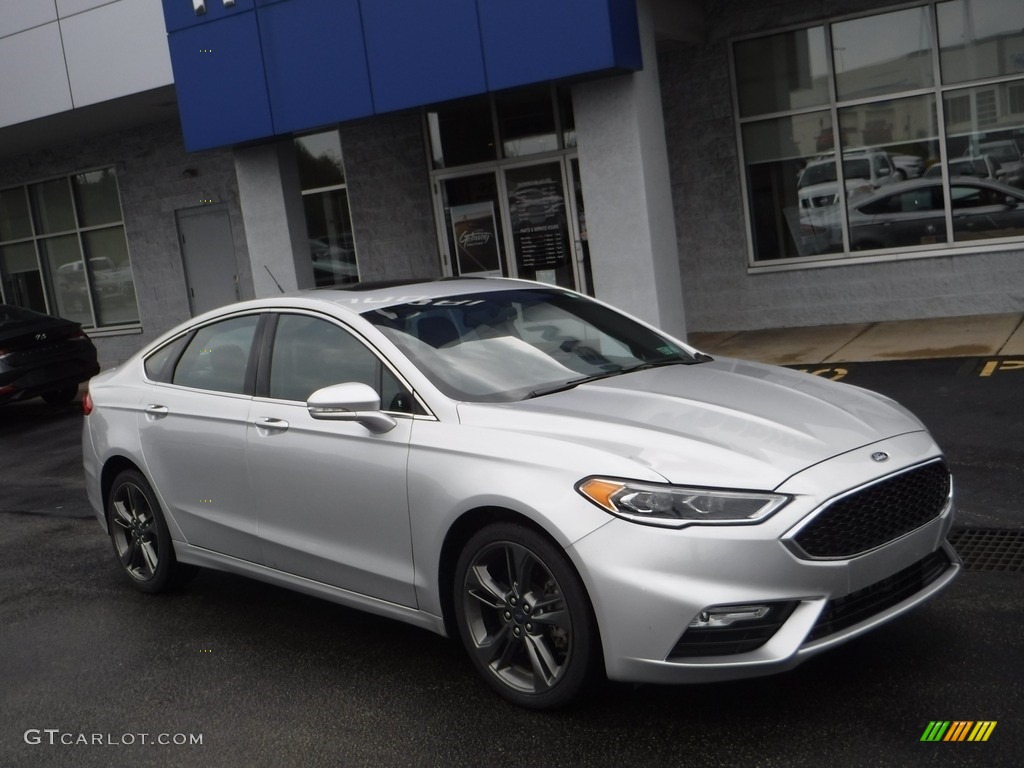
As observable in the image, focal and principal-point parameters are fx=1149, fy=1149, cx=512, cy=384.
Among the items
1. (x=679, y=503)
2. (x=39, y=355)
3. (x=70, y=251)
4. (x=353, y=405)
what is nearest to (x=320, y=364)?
(x=353, y=405)

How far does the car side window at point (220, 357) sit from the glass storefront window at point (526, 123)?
27.9ft

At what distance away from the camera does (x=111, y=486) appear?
20.9 feet

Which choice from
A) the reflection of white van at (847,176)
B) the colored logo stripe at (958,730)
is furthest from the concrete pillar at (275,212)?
the colored logo stripe at (958,730)

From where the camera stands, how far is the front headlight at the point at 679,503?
3.75 meters

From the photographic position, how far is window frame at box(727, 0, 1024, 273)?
1205cm

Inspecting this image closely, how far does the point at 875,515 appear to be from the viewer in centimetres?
392

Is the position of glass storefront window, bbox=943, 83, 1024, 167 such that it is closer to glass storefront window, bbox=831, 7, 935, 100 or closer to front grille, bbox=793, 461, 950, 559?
glass storefront window, bbox=831, 7, 935, 100

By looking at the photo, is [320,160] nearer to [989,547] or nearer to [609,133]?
[609,133]

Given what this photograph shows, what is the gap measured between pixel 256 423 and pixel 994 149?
956 cm

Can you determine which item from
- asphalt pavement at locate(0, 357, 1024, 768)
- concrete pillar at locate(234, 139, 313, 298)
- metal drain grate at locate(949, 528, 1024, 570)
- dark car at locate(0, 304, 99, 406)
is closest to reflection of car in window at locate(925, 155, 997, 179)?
asphalt pavement at locate(0, 357, 1024, 768)

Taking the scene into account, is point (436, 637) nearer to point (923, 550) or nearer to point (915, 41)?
point (923, 550)

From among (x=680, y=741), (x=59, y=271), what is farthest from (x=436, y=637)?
(x=59, y=271)

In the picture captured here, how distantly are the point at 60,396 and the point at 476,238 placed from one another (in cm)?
605

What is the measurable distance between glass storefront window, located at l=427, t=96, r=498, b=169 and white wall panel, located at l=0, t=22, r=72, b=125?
5043 mm
